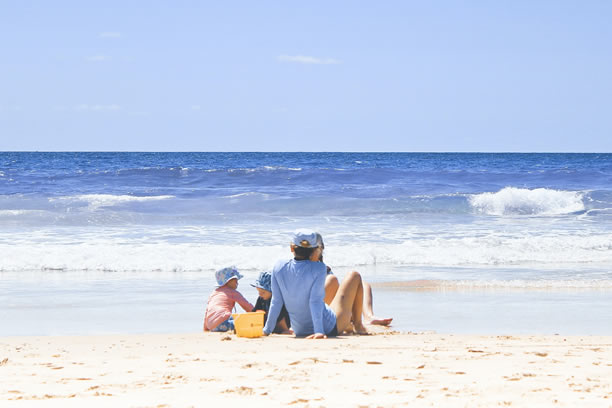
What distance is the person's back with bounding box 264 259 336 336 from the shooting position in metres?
5.96

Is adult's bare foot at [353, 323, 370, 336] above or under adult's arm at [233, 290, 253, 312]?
under

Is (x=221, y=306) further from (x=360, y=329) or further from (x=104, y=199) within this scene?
(x=104, y=199)

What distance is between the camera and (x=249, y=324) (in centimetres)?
606

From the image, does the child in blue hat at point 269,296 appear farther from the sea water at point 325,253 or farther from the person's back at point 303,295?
the sea water at point 325,253

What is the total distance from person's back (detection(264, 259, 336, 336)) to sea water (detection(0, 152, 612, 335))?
99cm

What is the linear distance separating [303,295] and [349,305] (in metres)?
0.50

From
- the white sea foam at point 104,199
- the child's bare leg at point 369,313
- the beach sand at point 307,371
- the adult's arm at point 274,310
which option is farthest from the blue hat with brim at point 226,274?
the white sea foam at point 104,199

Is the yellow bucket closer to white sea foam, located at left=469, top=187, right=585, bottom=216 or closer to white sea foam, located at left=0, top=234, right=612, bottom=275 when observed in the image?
white sea foam, located at left=0, top=234, right=612, bottom=275

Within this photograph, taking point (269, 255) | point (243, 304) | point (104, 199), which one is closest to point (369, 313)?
point (243, 304)

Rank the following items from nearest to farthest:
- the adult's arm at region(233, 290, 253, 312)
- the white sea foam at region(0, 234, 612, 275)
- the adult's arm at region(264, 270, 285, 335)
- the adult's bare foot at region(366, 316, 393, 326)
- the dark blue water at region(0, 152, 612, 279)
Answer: the adult's arm at region(264, 270, 285, 335)
the adult's arm at region(233, 290, 253, 312)
the adult's bare foot at region(366, 316, 393, 326)
the white sea foam at region(0, 234, 612, 275)
the dark blue water at region(0, 152, 612, 279)

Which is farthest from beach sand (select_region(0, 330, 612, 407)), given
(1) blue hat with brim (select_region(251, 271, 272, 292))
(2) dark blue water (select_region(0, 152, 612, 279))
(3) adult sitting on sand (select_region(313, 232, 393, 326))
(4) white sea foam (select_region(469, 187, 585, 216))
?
(4) white sea foam (select_region(469, 187, 585, 216))

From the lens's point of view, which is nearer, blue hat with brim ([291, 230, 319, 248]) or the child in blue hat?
blue hat with brim ([291, 230, 319, 248])

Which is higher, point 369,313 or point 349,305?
point 349,305

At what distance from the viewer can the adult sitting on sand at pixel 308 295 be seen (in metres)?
5.96
